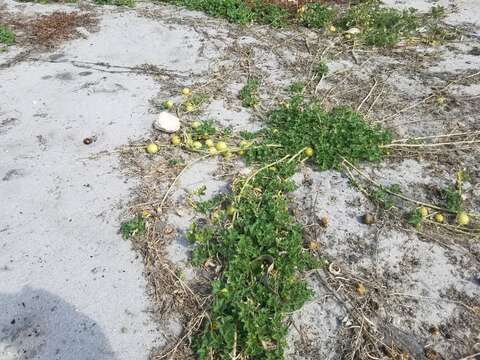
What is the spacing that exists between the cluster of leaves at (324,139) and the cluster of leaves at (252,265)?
1.33 ft


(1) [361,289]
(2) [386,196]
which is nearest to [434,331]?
(1) [361,289]

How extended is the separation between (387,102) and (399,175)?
4.91ft

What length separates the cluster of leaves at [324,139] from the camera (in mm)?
4348

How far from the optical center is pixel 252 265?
328cm

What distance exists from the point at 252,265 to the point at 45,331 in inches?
64.0

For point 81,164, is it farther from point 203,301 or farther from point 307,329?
point 307,329

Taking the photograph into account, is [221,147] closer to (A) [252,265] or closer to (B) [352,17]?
(A) [252,265]

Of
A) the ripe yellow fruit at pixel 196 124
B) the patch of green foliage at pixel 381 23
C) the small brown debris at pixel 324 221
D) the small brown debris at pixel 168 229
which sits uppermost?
the patch of green foliage at pixel 381 23

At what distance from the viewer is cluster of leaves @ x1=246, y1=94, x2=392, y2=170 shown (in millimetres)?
4348

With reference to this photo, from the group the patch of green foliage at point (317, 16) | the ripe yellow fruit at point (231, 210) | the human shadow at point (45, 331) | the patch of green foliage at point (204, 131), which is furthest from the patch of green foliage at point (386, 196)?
the patch of green foliage at point (317, 16)

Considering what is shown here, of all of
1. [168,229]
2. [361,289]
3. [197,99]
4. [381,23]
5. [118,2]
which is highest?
[381,23]

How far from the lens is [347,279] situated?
336 cm

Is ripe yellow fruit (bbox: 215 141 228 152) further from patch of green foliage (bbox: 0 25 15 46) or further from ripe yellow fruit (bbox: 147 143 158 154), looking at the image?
patch of green foliage (bbox: 0 25 15 46)

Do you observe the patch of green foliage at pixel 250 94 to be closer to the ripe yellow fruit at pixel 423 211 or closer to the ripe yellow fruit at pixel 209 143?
the ripe yellow fruit at pixel 209 143
